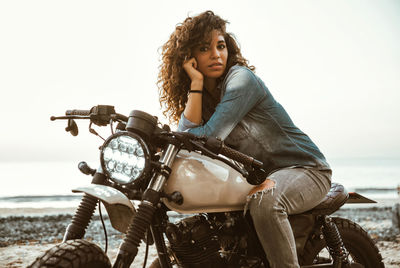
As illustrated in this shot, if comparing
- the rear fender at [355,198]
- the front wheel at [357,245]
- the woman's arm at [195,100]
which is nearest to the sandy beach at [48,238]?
the front wheel at [357,245]

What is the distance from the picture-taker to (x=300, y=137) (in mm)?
2541

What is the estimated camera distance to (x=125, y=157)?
1699mm

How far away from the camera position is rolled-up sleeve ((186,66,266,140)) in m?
2.19

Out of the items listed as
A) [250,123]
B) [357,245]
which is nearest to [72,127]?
[250,123]

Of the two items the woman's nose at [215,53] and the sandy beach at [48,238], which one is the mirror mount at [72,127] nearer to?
the woman's nose at [215,53]

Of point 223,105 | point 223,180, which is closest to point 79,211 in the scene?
point 223,180

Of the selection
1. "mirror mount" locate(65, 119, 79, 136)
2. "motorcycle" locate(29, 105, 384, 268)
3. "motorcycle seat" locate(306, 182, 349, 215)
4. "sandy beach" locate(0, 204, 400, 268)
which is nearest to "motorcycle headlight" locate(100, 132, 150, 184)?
"motorcycle" locate(29, 105, 384, 268)

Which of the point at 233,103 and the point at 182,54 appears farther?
the point at 182,54

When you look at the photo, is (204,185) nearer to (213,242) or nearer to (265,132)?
(213,242)

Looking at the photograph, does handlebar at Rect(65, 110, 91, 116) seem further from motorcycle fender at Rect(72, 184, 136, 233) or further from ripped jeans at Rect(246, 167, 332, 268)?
ripped jeans at Rect(246, 167, 332, 268)

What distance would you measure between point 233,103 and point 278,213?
27.0 inches

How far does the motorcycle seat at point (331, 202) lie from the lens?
2508mm

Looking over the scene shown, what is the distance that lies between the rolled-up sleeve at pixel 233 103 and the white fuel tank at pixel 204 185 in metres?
0.23

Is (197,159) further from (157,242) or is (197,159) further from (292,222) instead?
(292,222)
